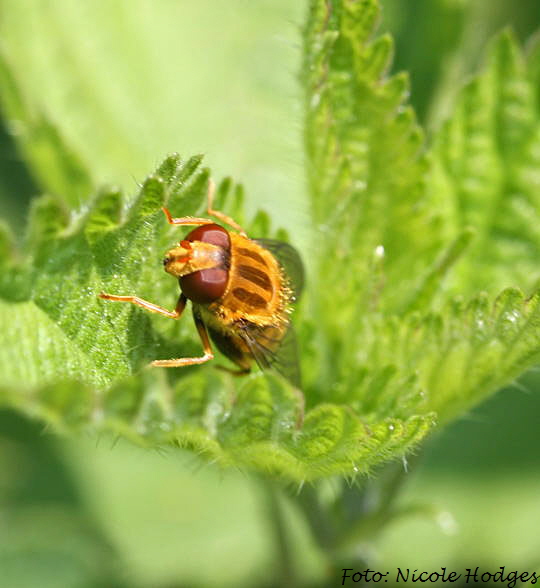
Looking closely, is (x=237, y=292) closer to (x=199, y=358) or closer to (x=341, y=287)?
(x=199, y=358)

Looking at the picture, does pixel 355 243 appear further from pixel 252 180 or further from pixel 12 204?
pixel 12 204

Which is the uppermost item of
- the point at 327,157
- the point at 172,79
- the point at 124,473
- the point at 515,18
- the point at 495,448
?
the point at 515,18

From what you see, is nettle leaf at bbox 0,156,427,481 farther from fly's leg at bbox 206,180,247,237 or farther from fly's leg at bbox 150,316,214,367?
fly's leg at bbox 206,180,247,237

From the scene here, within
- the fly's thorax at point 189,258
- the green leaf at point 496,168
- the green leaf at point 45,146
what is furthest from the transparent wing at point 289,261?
the green leaf at point 45,146

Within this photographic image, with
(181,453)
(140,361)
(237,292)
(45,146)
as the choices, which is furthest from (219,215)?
(181,453)

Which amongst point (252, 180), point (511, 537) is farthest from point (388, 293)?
point (511, 537)

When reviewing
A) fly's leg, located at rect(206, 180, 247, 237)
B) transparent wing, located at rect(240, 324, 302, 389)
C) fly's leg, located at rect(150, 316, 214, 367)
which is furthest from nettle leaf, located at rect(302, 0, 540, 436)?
fly's leg, located at rect(150, 316, 214, 367)

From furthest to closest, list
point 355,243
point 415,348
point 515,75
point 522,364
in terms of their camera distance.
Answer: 1. point 515,75
2. point 355,243
3. point 415,348
4. point 522,364
